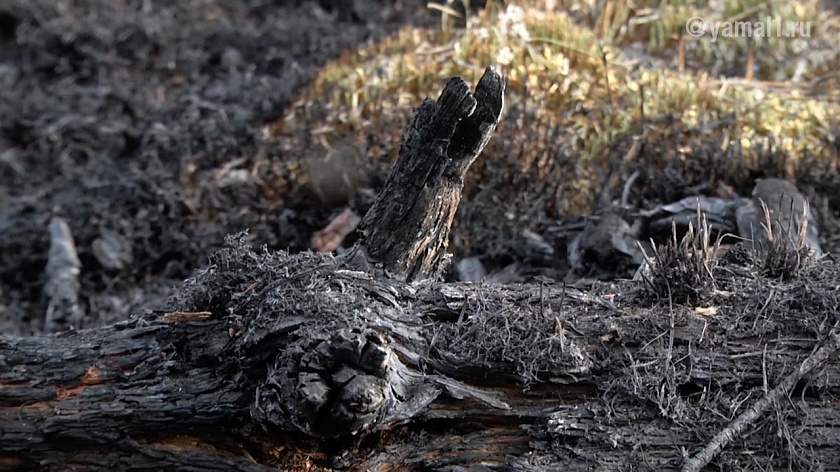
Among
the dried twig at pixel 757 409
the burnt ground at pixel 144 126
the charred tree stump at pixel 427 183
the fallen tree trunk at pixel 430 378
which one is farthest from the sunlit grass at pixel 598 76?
the dried twig at pixel 757 409

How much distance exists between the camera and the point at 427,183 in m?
A: 2.68

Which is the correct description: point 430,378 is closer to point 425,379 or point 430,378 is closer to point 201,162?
point 425,379

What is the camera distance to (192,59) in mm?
6688

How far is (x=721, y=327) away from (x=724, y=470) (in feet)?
1.57

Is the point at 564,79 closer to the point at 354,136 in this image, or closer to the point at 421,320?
the point at 354,136

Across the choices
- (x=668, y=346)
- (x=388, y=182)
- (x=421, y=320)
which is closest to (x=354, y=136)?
(x=388, y=182)

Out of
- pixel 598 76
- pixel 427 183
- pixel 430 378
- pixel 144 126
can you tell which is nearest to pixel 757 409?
pixel 430 378

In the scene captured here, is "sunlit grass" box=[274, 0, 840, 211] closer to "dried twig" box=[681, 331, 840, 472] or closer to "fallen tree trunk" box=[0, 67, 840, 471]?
"fallen tree trunk" box=[0, 67, 840, 471]

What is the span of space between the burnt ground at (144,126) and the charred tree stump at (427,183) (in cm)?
201

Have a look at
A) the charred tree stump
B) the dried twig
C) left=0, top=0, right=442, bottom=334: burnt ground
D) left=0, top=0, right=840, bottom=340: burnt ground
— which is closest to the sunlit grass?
left=0, top=0, right=840, bottom=340: burnt ground

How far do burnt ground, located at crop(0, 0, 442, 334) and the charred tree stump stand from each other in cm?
201

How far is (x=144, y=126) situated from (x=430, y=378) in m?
4.40

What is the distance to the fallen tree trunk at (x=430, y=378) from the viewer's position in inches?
84.7

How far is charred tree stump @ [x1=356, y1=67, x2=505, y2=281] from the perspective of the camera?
8.48ft
